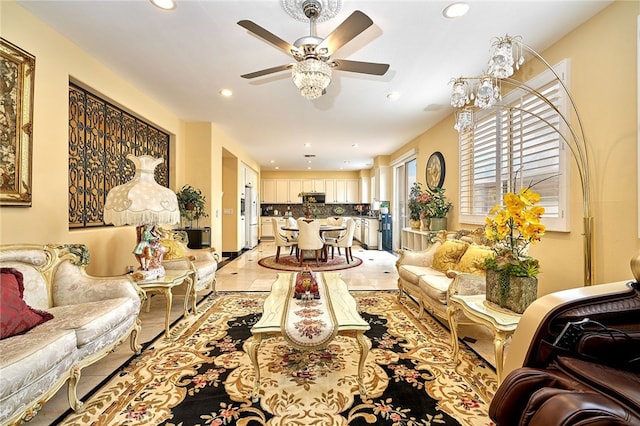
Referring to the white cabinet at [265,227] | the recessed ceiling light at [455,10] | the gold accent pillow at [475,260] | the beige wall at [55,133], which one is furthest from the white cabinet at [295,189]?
the recessed ceiling light at [455,10]

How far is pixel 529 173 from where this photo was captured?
2588 millimetres

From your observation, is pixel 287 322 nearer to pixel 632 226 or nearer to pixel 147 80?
pixel 632 226

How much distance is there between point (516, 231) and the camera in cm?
166

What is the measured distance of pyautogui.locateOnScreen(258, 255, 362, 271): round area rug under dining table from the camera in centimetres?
519

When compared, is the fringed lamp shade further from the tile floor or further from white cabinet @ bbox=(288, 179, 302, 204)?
white cabinet @ bbox=(288, 179, 302, 204)

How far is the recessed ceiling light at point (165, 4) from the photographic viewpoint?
1.93 m

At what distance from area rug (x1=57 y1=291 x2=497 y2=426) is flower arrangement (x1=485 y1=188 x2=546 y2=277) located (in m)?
0.81

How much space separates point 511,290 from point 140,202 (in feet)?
9.29

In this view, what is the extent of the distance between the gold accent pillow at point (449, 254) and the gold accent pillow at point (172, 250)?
9.82 feet

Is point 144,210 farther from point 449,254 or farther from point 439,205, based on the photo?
point 439,205

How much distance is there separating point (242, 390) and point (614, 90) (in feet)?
10.6

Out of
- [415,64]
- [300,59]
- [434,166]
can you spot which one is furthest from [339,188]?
[300,59]

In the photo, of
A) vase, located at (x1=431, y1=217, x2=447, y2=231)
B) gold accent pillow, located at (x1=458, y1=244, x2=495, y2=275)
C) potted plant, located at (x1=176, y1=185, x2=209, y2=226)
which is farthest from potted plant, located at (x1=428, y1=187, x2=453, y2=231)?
potted plant, located at (x1=176, y1=185, x2=209, y2=226)

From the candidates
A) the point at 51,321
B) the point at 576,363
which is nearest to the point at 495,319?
the point at 576,363
